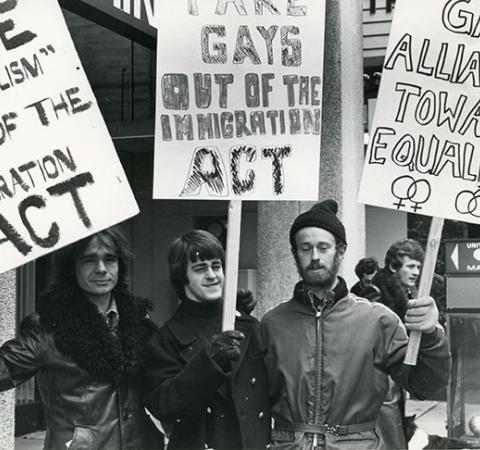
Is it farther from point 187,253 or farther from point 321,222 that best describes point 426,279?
point 187,253

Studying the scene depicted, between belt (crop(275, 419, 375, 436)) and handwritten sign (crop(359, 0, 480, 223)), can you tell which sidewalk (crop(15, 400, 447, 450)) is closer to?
belt (crop(275, 419, 375, 436))

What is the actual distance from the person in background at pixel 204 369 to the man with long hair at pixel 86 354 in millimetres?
110

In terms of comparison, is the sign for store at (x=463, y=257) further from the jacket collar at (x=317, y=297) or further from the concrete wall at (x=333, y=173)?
the jacket collar at (x=317, y=297)

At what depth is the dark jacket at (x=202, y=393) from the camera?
3.50 metres

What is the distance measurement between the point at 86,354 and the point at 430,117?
1.56 metres

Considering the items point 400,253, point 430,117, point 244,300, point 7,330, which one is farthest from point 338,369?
point 400,253

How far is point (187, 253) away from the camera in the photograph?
384 centimetres

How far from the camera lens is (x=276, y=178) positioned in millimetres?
3898

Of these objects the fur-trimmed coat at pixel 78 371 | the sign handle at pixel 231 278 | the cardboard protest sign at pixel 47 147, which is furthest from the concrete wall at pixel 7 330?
the sign handle at pixel 231 278

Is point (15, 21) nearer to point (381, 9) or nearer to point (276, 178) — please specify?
point (276, 178)

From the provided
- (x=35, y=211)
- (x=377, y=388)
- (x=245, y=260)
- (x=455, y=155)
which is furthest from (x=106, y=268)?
(x=245, y=260)

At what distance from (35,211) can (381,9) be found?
8.87 meters

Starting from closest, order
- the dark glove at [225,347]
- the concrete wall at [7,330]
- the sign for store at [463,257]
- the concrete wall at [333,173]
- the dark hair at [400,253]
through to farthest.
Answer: the dark glove at [225,347] → the concrete wall at [7,330] → the dark hair at [400,253] → the concrete wall at [333,173] → the sign for store at [463,257]

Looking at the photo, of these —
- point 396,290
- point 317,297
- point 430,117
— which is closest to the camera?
point 317,297
